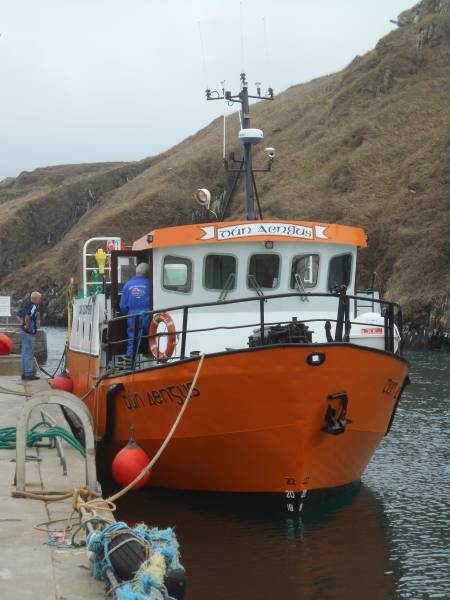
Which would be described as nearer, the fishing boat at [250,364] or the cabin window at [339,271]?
the fishing boat at [250,364]

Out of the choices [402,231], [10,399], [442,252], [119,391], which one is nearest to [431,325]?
[442,252]

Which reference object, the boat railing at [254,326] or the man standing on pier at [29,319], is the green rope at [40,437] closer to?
the boat railing at [254,326]

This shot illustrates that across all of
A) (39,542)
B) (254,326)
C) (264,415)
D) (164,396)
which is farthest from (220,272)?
(39,542)

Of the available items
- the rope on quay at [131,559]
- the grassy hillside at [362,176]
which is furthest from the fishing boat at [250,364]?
the grassy hillside at [362,176]

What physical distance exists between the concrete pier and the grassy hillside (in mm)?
29557

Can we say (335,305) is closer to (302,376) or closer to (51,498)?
(302,376)

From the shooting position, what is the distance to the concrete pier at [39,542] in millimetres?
6160

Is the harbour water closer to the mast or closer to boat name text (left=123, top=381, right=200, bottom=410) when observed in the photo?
boat name text (left=123, top=381, right=200, bottom=410)

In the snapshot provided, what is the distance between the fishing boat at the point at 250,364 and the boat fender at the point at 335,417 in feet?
0.05

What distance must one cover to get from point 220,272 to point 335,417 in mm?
3008

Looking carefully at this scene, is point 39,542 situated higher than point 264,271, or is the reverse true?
point 264,271

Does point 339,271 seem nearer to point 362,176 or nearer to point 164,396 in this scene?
point 164,396

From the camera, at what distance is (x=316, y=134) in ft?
253

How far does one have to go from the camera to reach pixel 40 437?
1103 centimetres
